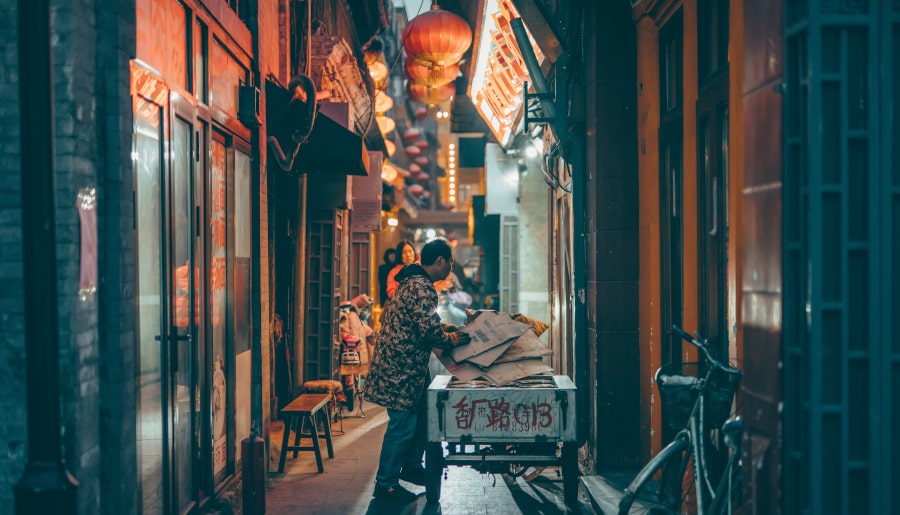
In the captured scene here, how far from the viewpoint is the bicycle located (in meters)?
4.77

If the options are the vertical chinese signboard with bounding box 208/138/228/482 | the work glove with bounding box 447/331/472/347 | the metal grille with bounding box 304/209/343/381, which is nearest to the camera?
the vertical chinese signboard with bounding box 208/138/228/482

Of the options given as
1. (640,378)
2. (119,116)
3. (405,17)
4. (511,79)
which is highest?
(405,17)

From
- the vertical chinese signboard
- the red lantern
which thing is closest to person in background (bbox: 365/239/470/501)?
the vertical chinese signboard

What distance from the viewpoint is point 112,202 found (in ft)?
15.9

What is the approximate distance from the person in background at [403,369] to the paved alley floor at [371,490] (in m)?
0.37

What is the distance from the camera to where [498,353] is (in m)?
7.32

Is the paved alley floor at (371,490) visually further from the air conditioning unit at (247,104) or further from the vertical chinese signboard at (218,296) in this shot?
the air conditioning unit at (247,104)

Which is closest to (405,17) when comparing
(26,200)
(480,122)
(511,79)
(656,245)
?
(480,122)

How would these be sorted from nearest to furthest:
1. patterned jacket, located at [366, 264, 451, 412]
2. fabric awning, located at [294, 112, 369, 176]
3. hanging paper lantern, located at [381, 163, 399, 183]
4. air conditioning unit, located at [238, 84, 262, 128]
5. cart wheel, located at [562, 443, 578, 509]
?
1. cart wheel, located at [562, 443, 578, 509]
2. patterned jacket, located at [366, 264, 451, 412]
3. air conditioning unit, located at [238, 84, 262, 128]
4. fabric awning, located at [294, 112, 369, 176]
5. hanging paper lantern, located at [381, 163, 399, 183]

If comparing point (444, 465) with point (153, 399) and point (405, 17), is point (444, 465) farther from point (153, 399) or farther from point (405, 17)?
point (405, 17)

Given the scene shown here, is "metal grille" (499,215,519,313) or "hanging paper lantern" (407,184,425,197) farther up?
"hanging paper lantern" (407,184,425,197)

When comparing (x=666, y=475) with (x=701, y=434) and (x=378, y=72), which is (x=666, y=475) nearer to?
(x=701, y=434)

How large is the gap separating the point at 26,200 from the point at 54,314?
2.16ft

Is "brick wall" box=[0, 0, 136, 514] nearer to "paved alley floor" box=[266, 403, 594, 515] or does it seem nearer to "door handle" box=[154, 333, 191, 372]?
"door handle" box=[154, 333, 191, 372]
